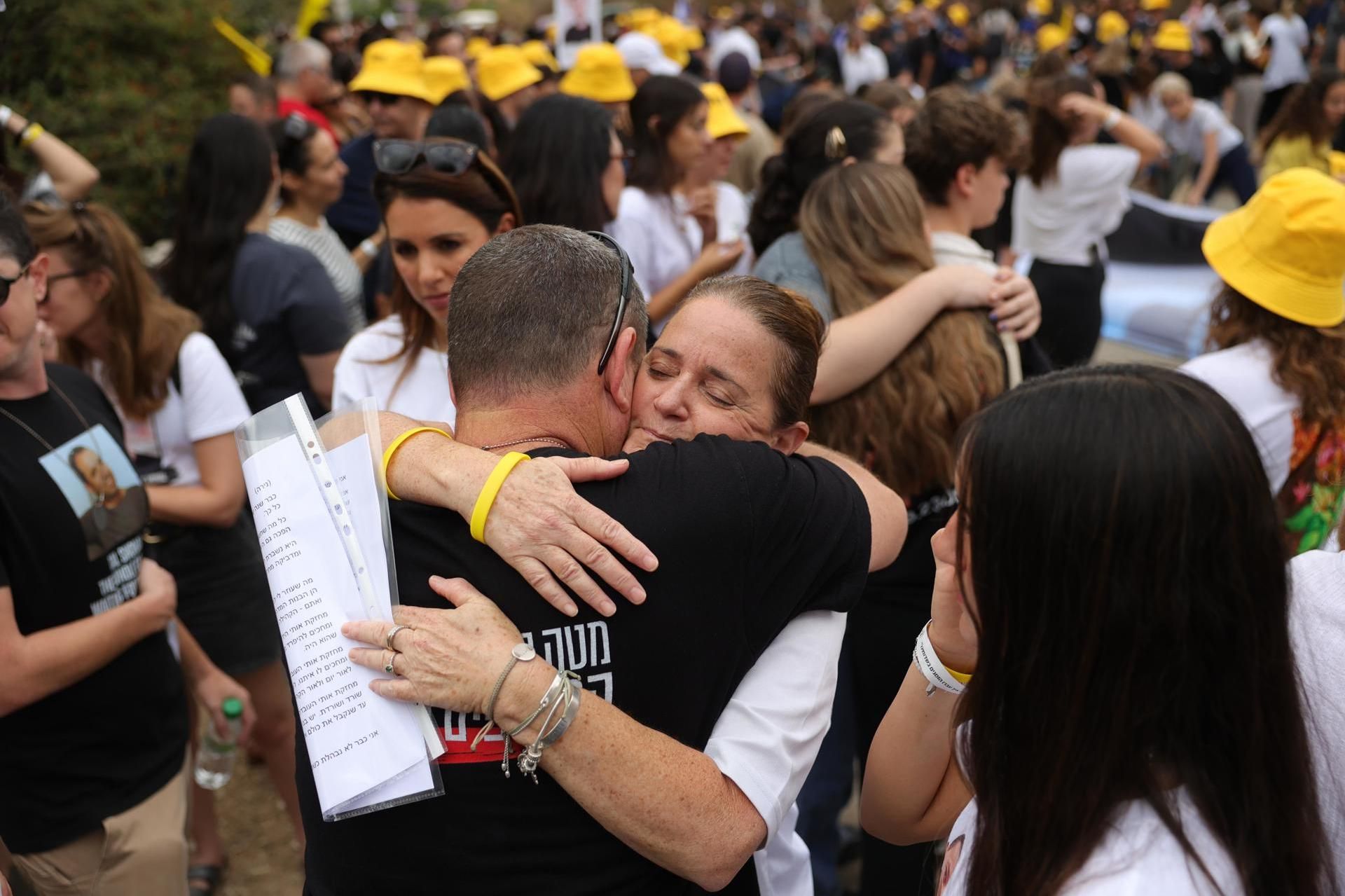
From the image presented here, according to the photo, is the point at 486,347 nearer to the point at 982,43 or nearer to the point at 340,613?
the point at 340,613

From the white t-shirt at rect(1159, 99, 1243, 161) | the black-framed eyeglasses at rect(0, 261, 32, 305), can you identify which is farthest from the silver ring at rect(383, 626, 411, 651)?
the white t-shirt at rect(1159, 99, 1243, 161)

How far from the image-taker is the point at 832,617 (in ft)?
5.47

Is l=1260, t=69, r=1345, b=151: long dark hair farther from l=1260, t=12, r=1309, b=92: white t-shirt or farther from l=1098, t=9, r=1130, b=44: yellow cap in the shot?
l=1098, t=9, r=1130, b=44: yellow cap

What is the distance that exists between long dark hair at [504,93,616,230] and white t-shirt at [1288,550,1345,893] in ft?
8.62

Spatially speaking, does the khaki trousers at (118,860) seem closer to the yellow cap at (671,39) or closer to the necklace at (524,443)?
the necklace at (524,443)

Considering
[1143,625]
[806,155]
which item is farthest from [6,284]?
[806,155]

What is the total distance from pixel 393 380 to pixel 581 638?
5.26 feet

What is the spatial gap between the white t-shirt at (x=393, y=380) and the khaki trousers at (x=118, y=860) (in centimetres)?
108

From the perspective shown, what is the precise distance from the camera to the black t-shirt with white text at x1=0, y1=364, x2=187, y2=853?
7.46ft

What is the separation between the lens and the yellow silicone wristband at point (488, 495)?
145cm

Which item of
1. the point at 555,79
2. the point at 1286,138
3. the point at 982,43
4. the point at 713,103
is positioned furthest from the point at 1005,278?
the point at 982,43

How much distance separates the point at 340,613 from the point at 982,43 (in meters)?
23.1

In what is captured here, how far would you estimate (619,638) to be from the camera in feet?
4.86

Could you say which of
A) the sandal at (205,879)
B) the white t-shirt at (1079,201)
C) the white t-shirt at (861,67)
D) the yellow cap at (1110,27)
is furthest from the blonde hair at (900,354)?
the yellow cap at (1110,27)
